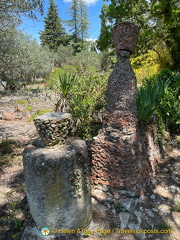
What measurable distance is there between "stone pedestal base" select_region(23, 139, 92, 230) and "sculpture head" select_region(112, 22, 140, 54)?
2021 millimetres

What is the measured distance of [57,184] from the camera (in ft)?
7.07

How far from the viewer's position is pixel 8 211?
3.08 m

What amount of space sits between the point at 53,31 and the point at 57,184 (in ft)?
128

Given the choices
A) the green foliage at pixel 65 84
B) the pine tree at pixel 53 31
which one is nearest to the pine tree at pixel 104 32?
the green foliage at pixel 65 84

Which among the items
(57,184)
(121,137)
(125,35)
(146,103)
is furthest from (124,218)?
(125,35)

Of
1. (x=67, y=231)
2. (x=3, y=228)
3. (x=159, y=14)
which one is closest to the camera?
(x=67, y=231)

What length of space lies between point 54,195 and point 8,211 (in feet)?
4.95

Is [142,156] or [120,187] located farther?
[142,156]

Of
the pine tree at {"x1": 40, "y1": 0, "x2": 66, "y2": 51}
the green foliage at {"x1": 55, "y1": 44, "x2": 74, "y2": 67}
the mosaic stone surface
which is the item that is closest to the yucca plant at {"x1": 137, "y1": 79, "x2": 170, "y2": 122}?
the mosaic stone surface

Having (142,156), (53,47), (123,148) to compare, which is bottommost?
(142,156)

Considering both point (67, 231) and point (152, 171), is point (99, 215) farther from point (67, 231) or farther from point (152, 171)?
point (152, 171)

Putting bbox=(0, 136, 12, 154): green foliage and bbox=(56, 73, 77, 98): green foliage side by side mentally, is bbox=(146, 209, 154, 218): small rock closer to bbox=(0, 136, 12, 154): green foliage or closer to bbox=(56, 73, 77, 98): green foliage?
bbox=(56, 73, 77, 98): green foliage

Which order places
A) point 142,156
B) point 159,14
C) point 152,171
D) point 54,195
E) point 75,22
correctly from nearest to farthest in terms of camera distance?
point 54,195 → point 142,156 → point 152,171 → point 159,14 → point 75,22

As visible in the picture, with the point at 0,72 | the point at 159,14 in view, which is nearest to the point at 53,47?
the point at 159,14
